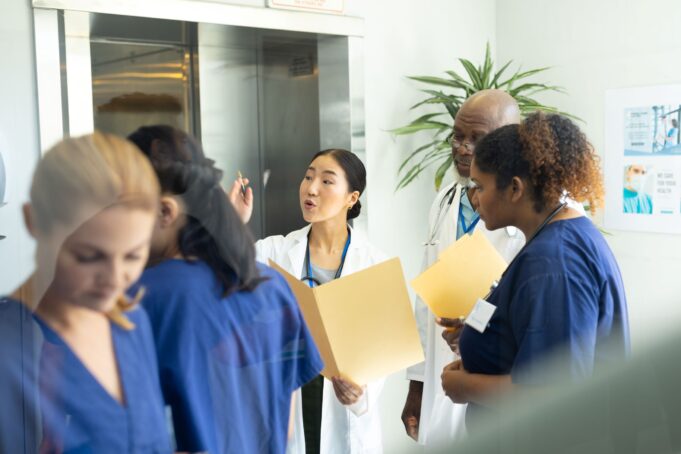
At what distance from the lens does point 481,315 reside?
3.62 ft

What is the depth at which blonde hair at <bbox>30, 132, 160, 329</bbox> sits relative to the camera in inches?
24.1

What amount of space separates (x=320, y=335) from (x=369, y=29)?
552 millimetres

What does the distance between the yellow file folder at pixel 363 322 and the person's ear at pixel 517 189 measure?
0.22 metres

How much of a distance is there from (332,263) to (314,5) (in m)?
0.37

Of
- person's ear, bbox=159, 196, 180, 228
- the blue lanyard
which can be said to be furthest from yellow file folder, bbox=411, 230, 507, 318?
person's ear, bbox=159, 196, 180, 228

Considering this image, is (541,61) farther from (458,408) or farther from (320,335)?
(320,335)

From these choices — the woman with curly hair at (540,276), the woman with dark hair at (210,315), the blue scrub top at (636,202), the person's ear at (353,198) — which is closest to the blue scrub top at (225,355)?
the woman with dark hair at (210,315)

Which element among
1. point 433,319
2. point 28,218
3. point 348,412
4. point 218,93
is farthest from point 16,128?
point 433,319

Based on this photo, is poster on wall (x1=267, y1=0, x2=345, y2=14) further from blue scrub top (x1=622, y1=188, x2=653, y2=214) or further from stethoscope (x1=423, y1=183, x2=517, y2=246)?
blue scrub top (x1=622, y1=188, x2=653, y2=214)

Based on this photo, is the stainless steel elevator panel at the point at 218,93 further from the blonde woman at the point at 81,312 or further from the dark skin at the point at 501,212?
the dark skin at the point at 501,212

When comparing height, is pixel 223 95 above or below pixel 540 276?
above

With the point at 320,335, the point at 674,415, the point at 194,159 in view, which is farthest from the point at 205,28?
the point at 674,415

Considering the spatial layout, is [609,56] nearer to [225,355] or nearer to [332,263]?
[332,263]

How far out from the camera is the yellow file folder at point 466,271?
1.14 metres
